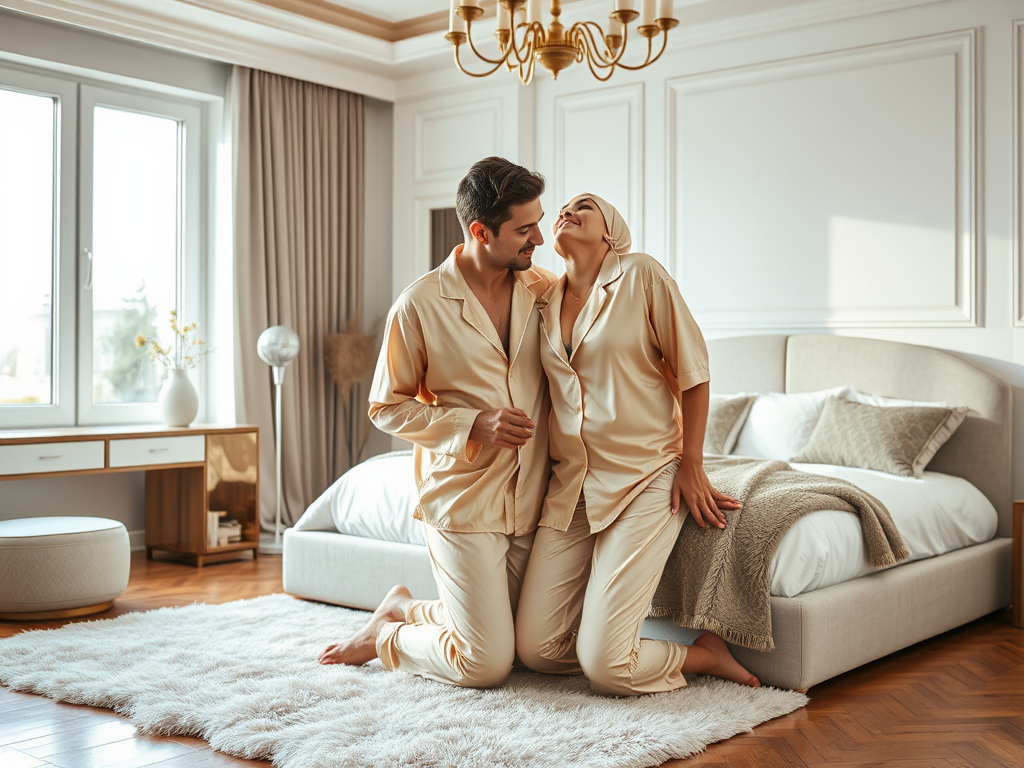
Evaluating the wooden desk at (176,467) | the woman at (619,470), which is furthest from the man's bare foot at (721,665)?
the wooden desk at (176,467)

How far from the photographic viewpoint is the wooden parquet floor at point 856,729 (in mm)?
2336

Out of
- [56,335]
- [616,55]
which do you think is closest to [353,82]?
[56,335]

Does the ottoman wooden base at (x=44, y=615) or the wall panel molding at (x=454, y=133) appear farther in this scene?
the wall panel molding at (x=454, y=133)

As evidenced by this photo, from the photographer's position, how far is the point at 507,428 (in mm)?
2578

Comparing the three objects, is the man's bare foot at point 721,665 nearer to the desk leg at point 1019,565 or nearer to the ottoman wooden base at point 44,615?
the desk leg at point 1019,565

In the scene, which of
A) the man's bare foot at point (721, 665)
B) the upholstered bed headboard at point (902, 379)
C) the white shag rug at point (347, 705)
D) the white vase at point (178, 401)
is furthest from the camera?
the white vase at point (178, 401)

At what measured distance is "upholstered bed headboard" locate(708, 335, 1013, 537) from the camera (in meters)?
4.10

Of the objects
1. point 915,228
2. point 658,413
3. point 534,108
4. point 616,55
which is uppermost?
point 534,108

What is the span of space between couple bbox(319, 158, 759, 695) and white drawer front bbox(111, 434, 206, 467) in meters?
2.31

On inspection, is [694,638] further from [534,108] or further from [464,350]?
[534,108]

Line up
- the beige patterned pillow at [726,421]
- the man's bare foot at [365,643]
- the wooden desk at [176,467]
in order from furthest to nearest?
the wooden desk at [176,467], the beige patterned pillow at [726,421], the man's bare foot at [365,643]

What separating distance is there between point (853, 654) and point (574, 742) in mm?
1031

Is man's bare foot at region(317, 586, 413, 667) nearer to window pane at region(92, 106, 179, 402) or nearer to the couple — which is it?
the couple

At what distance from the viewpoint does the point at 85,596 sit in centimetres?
377
